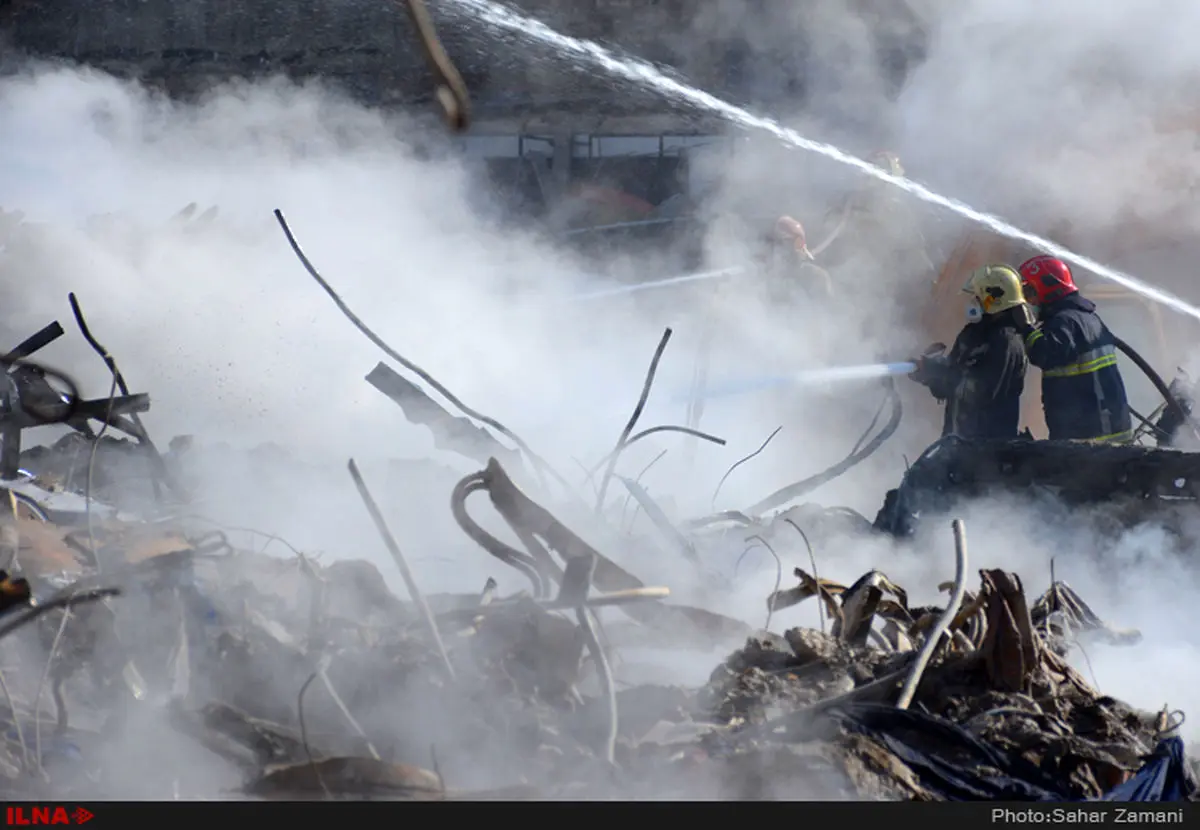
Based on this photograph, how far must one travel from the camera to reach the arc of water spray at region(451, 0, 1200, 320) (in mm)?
7977

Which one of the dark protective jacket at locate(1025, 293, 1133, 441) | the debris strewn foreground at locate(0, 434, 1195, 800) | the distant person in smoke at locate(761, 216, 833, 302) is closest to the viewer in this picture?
the debris strewn foreground at locate(0, 434, 1195, 800)

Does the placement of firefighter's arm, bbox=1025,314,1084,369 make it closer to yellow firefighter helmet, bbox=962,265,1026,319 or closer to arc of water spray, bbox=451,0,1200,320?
yellow firefighter helmet, bbox=962,265,1026,319

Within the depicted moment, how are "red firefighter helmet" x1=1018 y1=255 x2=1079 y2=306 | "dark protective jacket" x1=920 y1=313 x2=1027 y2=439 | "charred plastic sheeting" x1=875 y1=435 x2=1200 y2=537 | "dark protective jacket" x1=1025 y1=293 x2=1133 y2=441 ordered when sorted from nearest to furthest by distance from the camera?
"charred plastic sheeting" x1=875 y1=435 x2=1200 y2=537, "dark protective jacket" x1=1025 y1=293 x2=1133 y2=441, "red firefighter helmet" x1=1018 y1=255 x2=1079 y2=306, "dark protective jacket" x1=920 y1=313 x2=1027 y2=439

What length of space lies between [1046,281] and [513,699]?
14.7 ft

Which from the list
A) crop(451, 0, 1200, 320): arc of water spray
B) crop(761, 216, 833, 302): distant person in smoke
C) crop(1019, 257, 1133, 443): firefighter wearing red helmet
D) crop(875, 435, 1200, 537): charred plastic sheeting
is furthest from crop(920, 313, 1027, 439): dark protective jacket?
crop(451, 0, 1200, 320): arc of water spray

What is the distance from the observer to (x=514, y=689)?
245 cm

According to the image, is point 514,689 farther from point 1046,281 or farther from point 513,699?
point 1046,281

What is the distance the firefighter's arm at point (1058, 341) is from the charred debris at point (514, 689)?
3.21 metres

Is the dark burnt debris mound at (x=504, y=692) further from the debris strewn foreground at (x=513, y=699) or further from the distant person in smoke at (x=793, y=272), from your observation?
the distant person in smoke at (x=793, y=272)

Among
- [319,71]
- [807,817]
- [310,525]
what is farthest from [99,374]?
[319,71]

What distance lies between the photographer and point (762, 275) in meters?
8.05

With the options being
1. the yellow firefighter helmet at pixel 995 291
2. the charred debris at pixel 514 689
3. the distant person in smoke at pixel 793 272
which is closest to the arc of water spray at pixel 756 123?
the distant person in smoke at pixel 793 272

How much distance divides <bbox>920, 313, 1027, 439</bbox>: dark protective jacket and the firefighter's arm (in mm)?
216

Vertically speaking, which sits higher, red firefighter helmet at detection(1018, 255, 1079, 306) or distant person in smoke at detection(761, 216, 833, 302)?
red firefighter helmet at detection(1018, 255, 1079, 306)
